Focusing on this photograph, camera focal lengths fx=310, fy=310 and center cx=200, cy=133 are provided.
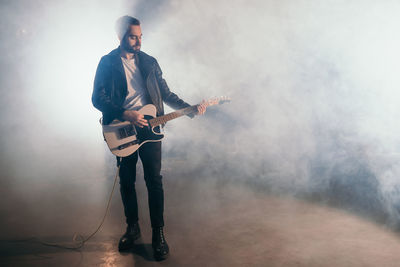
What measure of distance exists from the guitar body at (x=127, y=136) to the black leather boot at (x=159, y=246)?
0.62 metres

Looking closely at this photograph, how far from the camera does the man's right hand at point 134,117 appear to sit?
7.02ft

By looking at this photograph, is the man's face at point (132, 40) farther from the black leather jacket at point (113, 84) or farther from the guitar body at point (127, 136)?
the guitar body at point (127, 136)

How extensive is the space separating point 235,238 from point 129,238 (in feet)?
2.76

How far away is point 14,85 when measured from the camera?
7289 mm

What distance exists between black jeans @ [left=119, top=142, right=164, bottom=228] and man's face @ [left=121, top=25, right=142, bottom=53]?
68cm

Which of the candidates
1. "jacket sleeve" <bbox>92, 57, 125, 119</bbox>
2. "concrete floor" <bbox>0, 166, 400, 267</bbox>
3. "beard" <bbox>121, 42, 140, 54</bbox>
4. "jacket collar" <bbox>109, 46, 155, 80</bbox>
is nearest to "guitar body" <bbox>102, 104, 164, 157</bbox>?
"jacket sleeve" <bbox>92, 57, 125, 119</bbox>

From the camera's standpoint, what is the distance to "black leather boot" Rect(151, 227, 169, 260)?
221 cm

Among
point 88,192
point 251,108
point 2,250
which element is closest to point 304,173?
point 251,108

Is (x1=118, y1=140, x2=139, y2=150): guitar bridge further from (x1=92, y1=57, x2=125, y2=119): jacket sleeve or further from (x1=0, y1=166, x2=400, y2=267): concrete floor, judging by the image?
(x1=0, y1=166, x2=400, y2=267): concrete floor

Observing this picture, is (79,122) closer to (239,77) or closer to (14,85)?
(14,85)

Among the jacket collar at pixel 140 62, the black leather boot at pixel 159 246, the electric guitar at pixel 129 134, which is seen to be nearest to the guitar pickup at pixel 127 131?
the electric guitar at pixel 129 134

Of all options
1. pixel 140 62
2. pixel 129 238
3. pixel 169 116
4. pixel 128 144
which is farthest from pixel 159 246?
pixel 140 62

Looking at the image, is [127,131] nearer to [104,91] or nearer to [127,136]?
[127,136]

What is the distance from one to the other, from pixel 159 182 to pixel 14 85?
661cm
